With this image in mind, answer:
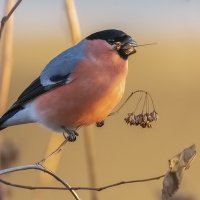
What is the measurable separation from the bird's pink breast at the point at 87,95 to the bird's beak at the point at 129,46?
79 mm

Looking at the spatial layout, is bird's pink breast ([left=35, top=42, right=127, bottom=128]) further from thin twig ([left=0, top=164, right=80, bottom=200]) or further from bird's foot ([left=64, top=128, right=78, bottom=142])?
thin twig ([left=0, top=164, right=80, bottom=200])

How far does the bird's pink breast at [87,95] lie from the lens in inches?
70.8

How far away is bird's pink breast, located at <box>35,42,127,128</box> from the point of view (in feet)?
5.90

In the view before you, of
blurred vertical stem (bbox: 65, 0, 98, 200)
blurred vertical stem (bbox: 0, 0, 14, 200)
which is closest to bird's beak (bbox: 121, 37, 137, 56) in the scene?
blurred vertical stem (bbox: 65, 0, 98, 200)

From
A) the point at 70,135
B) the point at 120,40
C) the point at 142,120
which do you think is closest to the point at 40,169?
the point at 142,120

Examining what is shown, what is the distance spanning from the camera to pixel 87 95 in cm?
183

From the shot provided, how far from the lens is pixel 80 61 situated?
6.44ft

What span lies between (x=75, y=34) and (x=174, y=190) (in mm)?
465

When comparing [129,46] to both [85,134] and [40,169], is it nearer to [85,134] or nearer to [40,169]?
[85,134]

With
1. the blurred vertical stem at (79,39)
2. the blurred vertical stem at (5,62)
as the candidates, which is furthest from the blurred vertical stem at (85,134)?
the blurred vertical stem at (5,62)

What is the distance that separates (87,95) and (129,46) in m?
0.17

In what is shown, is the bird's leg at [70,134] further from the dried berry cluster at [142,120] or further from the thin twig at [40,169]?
the thin twig at [40,169]

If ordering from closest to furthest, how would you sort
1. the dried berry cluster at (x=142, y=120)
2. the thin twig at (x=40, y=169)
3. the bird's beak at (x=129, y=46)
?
the thin twig at (x=40, y=169) < the dried berry cluster at (x=142, y=120) < the bird's beak at (x=129, y=46)

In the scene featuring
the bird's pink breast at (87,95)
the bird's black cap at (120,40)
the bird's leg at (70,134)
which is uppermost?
the bird's black cap at (120,40)
